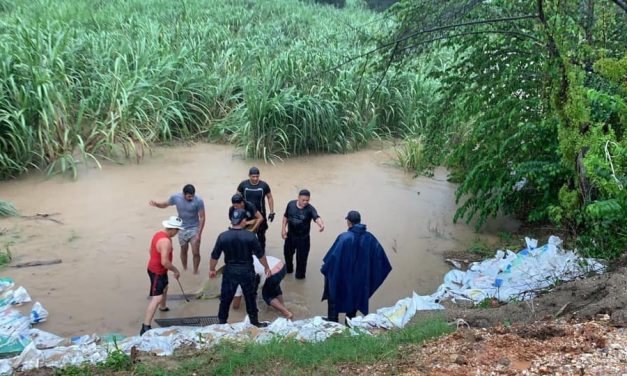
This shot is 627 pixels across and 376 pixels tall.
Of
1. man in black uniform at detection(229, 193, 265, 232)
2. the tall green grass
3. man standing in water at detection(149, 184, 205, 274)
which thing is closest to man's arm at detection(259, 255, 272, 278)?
man in black uniform at detection(229, 193, 265, 232)

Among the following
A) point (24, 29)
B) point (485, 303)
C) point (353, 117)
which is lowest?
point (485, 303)

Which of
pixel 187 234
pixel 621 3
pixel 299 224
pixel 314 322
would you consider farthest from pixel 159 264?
pixel 621 3

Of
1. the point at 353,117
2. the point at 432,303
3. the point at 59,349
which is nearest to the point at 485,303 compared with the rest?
the point at 432,303

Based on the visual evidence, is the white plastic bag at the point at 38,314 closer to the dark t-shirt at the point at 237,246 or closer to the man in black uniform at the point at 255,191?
the dark t-shirt at the point at 237,246

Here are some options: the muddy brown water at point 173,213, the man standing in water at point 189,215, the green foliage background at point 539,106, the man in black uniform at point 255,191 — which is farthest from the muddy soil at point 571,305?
the man standing in water at point 189,215

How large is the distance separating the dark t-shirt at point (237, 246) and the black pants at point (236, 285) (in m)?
0.08

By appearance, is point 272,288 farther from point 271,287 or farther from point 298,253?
point 298,253

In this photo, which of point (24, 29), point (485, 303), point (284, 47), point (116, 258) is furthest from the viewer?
point (284, 47)

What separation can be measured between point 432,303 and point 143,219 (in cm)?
482

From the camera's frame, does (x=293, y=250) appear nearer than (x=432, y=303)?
No

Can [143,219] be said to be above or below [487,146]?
below

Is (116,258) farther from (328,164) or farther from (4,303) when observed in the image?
(328,164)

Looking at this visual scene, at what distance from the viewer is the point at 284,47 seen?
1694 cm

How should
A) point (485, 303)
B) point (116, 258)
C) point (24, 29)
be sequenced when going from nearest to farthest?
point (485, 303), point (116, 258), point (24, 29)
